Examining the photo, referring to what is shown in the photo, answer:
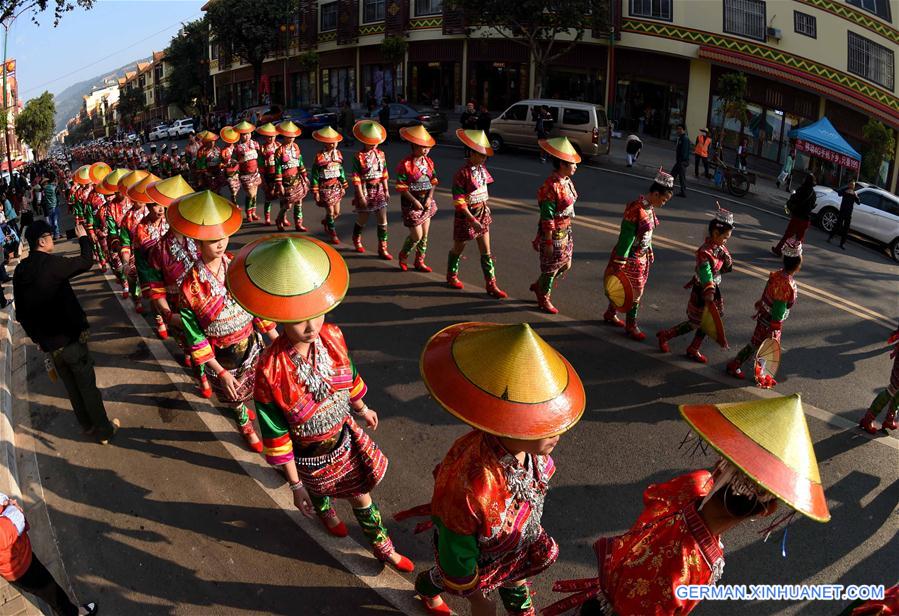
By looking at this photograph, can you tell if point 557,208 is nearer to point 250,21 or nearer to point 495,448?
point 495,448

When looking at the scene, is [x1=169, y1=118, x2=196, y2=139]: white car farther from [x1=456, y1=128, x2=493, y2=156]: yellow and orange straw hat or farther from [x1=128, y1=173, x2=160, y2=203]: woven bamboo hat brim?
[x1=456, y1=128, x2=493, y2=156]: yellow and orange straw hat

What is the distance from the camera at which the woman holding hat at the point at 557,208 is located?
24.0ft

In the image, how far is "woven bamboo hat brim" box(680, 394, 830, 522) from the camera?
2.14 m

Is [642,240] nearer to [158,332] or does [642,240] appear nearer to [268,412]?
[268,412]

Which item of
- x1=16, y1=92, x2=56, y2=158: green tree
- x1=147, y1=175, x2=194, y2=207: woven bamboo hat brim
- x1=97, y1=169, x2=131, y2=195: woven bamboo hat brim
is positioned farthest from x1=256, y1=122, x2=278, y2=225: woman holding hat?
x1=16, y1=92, x2=56, y2=158: green tree

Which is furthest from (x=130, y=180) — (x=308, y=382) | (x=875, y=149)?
(x=875, y=149)

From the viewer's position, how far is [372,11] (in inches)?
1497

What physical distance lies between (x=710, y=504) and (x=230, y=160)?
12.2m

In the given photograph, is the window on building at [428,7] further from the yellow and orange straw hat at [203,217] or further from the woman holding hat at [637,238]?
the yellow and orange straw hat at [203,217]

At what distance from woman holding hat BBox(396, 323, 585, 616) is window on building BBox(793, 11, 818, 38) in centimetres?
2884

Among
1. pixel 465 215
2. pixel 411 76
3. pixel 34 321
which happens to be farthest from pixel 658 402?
pixel 411 76

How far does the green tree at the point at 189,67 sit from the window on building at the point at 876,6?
5164 cm

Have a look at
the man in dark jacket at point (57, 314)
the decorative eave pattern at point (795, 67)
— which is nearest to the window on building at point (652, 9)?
the decorative eave pattern at point (795, 67)

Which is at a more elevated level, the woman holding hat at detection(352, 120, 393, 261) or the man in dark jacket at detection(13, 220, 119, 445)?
the woman holding hat at detection(352, 120, 393, 261)
